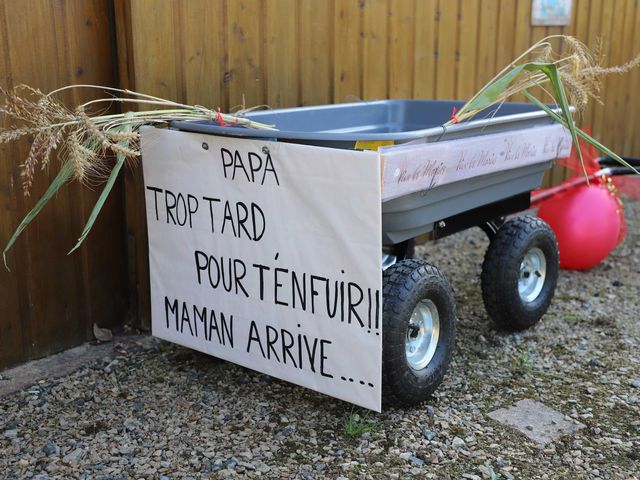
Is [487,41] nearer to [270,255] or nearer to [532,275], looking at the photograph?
[532,275]

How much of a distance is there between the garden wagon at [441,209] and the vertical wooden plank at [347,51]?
38cm

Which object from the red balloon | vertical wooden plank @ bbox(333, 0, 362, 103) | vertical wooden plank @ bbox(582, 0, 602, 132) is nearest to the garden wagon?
vertical wooden plank @ bbox(333, 0, 362, 103)

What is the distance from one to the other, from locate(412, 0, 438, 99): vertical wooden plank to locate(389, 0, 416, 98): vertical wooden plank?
2.0 inches

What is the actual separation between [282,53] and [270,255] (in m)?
1.51

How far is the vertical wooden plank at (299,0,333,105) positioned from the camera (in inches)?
162

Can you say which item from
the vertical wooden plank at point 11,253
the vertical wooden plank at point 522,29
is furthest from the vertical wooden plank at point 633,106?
the vertical wooden plank at point 11,253

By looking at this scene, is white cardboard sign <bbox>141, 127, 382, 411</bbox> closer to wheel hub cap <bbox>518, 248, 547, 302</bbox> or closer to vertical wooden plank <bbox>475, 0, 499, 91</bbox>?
wheel hub cap <bbox>518, 248, 547, 302</bbox>

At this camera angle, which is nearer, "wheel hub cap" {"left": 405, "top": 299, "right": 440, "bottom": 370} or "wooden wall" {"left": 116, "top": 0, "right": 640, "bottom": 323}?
"wheel hub cap" {"left": 405, "top": 299, "right": 440, "bottom": 370}

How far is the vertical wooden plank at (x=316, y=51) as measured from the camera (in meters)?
4.12

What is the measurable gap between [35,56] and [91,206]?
27.3 inches

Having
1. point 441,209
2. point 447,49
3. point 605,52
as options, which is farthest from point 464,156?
point 605,52

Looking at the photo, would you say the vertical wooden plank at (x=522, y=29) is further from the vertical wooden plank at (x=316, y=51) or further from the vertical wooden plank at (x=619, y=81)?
the vertical wooden plank at (x=316, y=51)

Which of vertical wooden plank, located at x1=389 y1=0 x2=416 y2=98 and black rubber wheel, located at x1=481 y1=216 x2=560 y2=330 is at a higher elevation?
vertical wooden plank, located at x1=389 y1=0 x2=416 y2=98

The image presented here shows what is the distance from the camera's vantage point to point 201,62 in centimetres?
358
